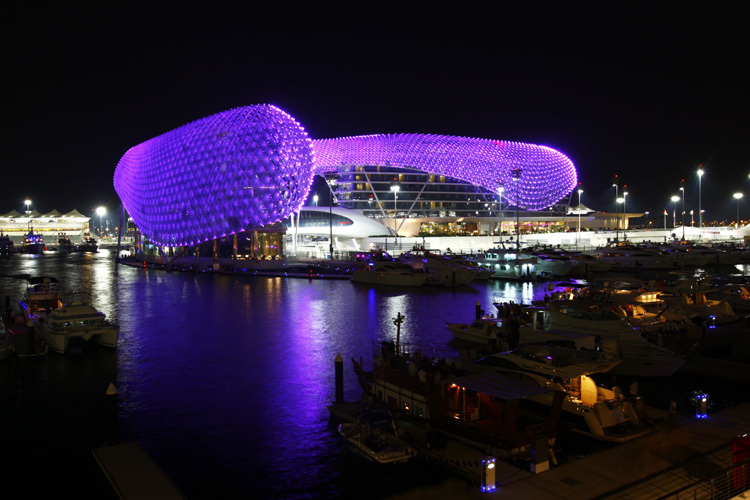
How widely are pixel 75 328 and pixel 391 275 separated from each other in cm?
2773

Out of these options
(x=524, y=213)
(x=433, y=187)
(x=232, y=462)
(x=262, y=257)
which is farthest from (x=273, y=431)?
(x=524, y=213)

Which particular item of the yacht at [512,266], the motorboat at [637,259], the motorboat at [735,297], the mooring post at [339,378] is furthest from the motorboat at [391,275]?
the mooring post at [339,378]

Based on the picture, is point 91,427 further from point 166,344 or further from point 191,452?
point 166,344

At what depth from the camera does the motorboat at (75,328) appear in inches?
1000

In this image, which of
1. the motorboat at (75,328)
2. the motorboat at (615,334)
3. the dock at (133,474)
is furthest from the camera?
the motorboat at (75,328)

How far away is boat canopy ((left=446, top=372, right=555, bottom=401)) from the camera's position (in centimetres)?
1359

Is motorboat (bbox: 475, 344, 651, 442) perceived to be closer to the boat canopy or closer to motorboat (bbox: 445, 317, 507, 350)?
the boat canopy

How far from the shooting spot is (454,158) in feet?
328

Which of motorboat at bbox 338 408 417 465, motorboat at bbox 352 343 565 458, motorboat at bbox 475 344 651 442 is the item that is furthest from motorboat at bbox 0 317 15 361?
motorboat at bbox 475 344 651 442

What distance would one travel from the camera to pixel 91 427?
16.7 metres

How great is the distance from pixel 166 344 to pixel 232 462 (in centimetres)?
1484

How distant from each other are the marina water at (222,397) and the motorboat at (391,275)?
9.87 metres

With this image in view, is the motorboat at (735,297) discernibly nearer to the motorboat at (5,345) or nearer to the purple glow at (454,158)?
the motorboat at (5,345)

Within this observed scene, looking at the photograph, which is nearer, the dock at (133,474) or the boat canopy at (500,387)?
the dock at (133,474)
